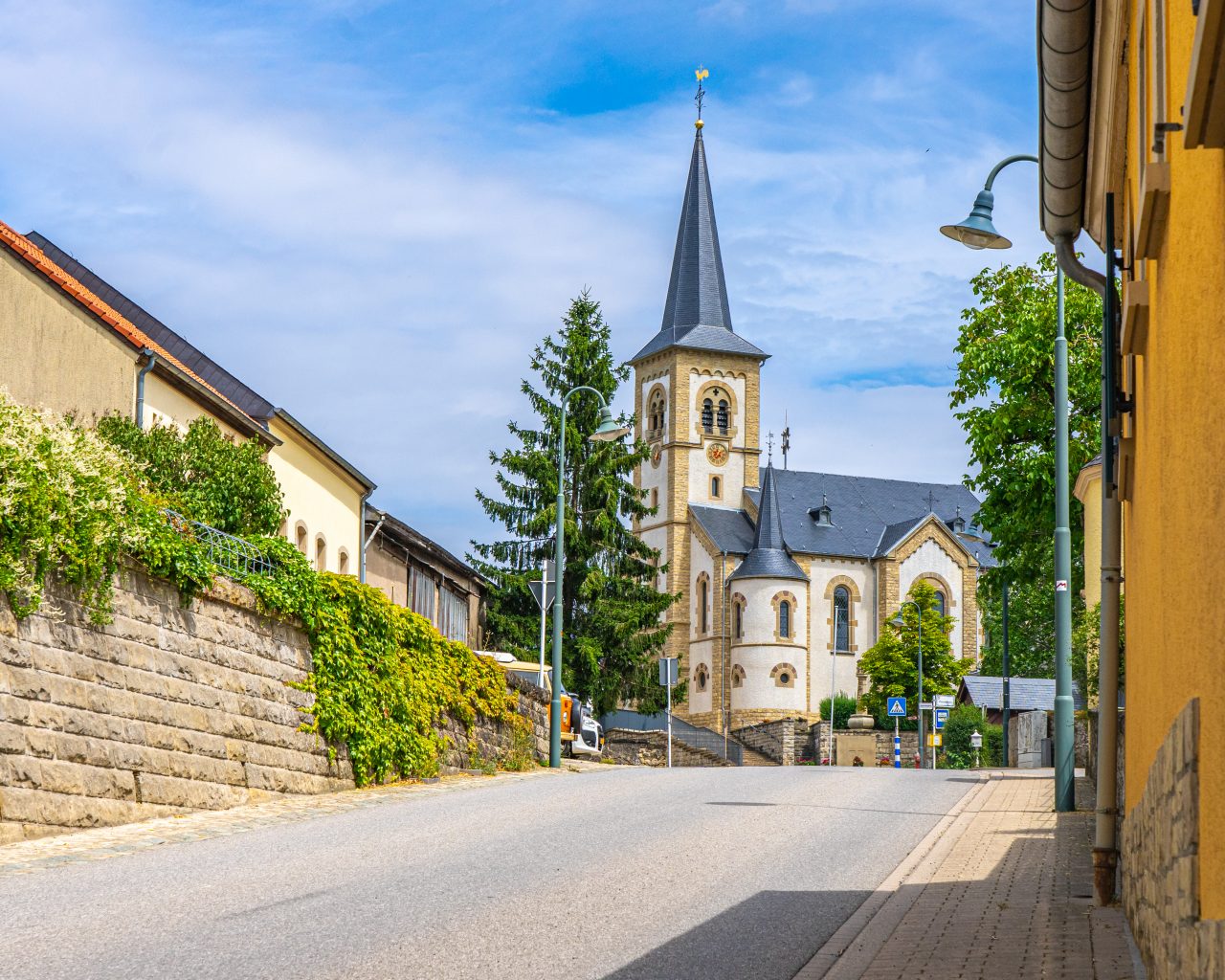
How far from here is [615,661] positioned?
5447cm

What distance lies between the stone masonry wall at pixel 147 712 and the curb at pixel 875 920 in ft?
23.7

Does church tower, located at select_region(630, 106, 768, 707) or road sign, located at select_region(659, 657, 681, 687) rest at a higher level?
church tower, located at select_region(630, 106, 768, 707)

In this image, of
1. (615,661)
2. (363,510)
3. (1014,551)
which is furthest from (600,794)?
(615,661)

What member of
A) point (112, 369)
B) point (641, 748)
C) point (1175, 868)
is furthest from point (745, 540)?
point (1175, 868)

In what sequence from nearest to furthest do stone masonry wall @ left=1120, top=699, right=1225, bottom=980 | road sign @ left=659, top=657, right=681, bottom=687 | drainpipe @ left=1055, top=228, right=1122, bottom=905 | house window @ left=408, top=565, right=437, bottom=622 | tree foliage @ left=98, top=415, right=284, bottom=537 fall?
1. stone masonry wall @ left=1120, top=699, right=1225, bottom=980
2. drainpipe @ left=1055, top=228, right=1122, bottom=905
3. tree foliage @ left=98, top=415, right=284, bottom=537
4. house window @ left=408, top=565, right=437, bottom=622
5. road sign @ left=659, top=657, right=681, bottom=687

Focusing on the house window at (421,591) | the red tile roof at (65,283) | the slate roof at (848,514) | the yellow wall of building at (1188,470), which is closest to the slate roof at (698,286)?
the slate roof at (848,514)

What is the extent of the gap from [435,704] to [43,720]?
10.0 meters

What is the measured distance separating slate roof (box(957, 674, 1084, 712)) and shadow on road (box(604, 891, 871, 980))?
155 feet

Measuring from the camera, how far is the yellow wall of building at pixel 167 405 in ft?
85.8

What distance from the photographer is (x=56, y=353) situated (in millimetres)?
23906

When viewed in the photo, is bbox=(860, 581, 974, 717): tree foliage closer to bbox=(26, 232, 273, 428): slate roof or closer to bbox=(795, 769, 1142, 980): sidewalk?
bbox=(26, 232, 273, 428): slate roof

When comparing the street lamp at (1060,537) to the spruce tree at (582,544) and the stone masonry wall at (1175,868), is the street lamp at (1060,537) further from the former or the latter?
the spruce tree at (582,544)

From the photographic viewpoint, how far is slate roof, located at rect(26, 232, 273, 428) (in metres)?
33.2

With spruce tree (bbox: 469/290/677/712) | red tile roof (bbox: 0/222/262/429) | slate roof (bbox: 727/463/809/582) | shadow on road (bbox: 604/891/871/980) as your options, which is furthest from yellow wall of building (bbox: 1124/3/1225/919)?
slate roof (bbox: 727/463/809/582)
